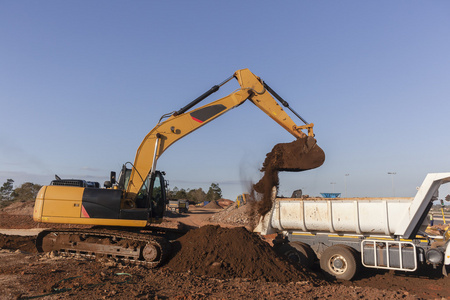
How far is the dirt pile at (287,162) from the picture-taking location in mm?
11844

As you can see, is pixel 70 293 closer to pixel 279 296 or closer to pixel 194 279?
pixel 194 279

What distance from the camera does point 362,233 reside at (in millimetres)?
10391

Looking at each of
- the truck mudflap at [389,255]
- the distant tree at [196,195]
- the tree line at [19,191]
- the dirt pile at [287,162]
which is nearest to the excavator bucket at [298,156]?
the dirt pile at [287,162]

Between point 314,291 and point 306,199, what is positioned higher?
point 306,199

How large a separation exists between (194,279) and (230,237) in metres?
2.06

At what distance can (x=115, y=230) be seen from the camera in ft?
35.8

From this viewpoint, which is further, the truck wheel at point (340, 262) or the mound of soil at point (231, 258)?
the truck wheel at point (340, 262)

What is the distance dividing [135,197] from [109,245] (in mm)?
1630

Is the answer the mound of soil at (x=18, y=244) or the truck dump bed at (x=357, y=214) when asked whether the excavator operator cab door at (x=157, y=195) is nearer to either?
the truck dump bed at (x=357, y=214)

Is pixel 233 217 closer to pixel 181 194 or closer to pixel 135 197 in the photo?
pixel 135 197

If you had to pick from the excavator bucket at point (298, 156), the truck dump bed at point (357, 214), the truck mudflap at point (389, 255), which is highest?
the excavator bucket at point (298, 156)

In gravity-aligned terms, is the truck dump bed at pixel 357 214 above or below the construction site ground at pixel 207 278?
above

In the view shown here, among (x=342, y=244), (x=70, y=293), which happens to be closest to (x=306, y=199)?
(x=342, y=244)

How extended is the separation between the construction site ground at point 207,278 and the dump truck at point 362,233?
68 cm
